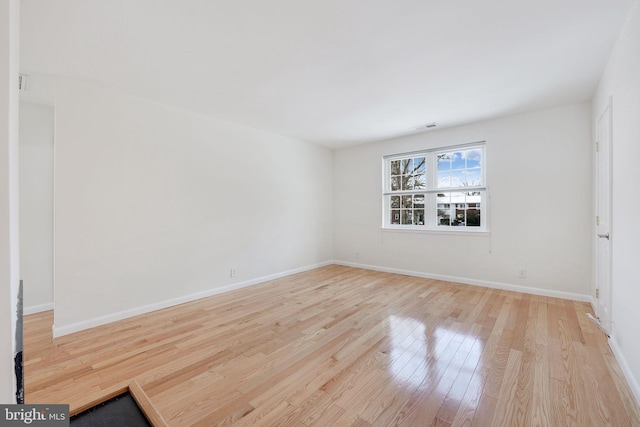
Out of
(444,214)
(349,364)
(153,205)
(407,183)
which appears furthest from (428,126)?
(153,205)

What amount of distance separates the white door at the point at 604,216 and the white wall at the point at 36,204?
6.10m

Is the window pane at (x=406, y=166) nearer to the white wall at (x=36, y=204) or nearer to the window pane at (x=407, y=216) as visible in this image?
the window pane at (x=407, y=216)

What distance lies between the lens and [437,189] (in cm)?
478

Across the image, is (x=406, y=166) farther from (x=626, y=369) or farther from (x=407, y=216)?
(x=626, y=369)

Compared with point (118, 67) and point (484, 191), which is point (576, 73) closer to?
point (484, 191)

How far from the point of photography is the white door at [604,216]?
8.21ft

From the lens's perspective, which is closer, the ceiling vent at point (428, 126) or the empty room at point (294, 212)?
the empty room at point (294, 212)

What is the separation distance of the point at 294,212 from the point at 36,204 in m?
3.55

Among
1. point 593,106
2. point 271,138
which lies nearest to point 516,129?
point 593,106

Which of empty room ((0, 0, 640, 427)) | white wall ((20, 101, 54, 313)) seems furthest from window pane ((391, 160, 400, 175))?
white wall ((20, 101, 54, 313))

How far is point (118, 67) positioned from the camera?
2607mm


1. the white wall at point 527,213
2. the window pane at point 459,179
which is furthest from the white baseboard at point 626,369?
the window pane at point 459,179

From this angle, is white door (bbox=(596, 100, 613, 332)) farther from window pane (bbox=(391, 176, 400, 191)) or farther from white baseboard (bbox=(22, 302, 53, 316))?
white baseboard (bbox=(22, 302, 53, 316))

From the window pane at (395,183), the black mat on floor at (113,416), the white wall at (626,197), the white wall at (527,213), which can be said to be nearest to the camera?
the black mat on floor at (113,416)
